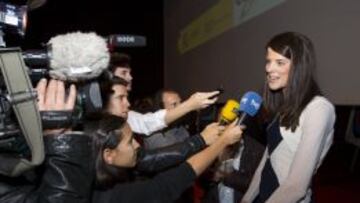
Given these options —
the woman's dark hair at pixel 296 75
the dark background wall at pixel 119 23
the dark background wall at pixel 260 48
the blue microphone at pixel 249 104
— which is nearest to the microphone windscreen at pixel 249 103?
the blue microphone at pixel 249 104

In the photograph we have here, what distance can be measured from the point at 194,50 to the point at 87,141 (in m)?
3.60

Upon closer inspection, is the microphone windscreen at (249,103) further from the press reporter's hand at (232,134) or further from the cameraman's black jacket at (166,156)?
the cameraman's black jacket at (166,156)

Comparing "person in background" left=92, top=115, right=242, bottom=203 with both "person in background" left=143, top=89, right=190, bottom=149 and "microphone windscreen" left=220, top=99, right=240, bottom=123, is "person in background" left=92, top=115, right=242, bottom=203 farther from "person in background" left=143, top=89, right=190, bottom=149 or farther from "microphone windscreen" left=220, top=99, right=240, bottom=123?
"person in background" left=143, top=89, right=190, bottom=149

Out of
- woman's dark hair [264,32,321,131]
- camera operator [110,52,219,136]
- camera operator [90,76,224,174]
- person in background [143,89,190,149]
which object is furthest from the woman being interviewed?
person in background [143,89,190,149]

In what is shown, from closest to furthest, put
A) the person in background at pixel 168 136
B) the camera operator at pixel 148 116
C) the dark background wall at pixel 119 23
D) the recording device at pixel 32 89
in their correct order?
the recording device at pixel 32 89 → the camera operator at pixel 148 116 → the person in background at pixel 168 136 → the dark background wall at pixel 119 23

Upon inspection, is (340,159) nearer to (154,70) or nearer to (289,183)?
(154,70)

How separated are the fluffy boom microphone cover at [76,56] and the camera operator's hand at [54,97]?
18 millimetres

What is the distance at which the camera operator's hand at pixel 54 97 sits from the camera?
0.81 metres

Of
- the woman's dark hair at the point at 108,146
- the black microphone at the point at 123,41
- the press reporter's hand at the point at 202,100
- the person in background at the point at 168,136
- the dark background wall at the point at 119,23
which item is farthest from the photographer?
the dark background wall at the point at 119,23

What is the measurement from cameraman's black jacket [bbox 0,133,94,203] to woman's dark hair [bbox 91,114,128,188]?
0.35 meters

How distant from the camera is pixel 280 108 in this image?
158 cm

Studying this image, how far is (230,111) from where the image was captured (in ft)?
5.35

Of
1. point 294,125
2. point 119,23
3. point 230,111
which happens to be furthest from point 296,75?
point 119,23

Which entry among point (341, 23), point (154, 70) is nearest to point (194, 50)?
point (154, 70)
